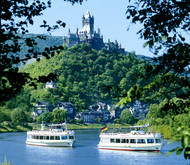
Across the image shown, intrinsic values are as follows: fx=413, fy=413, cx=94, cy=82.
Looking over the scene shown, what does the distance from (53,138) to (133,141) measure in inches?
758

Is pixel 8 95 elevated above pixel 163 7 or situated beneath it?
situated beneath

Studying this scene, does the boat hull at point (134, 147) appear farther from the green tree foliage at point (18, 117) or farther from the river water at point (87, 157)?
the green tree foliage at point (18, 117)

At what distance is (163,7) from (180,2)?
0.54 m

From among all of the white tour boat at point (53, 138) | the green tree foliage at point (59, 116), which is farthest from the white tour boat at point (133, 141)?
the green tree foliage at point (59, 116)

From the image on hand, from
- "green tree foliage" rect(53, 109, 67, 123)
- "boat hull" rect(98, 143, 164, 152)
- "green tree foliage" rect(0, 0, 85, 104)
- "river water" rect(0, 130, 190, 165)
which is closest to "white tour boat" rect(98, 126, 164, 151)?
"boat hull" rect(98, 143, 164, 152)

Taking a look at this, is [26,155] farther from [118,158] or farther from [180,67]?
[180,67]

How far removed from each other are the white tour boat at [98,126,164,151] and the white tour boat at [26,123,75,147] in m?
8.08

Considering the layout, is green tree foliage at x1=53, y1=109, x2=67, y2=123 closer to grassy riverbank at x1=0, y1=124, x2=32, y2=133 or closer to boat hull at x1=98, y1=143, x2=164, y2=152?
grassy riverbank at x1=0, y1=124, x2=32, y2=133

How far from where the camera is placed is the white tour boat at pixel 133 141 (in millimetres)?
69662

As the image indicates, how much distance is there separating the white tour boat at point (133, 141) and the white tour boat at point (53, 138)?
8.08 meters

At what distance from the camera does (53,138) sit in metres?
84.2

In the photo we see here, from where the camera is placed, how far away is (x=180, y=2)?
11695 mm

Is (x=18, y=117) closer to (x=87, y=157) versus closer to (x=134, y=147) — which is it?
(x=134, y=147)

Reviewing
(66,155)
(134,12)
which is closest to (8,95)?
(134,12)
